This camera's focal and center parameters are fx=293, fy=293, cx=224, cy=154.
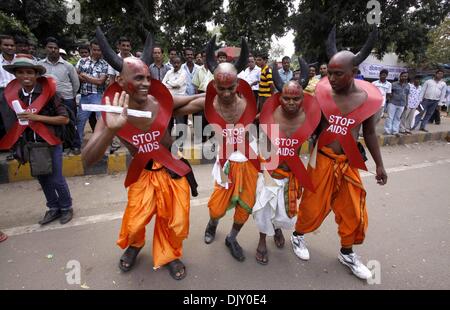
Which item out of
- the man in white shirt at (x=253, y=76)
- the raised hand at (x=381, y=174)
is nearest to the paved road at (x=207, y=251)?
the raised hand at (x=381, y=174)

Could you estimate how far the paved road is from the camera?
247cm

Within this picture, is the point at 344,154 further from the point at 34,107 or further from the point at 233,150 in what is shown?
the point at 34,107

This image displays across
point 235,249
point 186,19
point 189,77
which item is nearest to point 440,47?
point 186,19

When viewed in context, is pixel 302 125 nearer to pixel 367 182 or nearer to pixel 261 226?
pixel 261 226

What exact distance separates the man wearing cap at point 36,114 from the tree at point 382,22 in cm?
955

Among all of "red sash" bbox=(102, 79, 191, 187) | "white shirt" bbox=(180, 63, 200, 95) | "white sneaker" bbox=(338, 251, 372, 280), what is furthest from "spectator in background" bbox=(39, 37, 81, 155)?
"white sneaker" bbox=(338, 251, 372, 280)

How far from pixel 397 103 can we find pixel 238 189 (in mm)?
6909

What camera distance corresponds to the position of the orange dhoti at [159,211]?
7.54ft

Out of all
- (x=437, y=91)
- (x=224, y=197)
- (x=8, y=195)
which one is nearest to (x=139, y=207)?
(x=224, y=197)

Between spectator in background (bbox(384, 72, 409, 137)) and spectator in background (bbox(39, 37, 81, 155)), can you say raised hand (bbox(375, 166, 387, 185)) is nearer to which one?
spectator in background (bbox(39, 37, 81, 155))

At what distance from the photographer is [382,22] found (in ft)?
33.0

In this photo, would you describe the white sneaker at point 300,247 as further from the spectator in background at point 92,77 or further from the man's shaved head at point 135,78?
the spectator in background at point 92,77

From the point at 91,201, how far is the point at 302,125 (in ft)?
9.56

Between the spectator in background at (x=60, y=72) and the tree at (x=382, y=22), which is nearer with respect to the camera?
the spectator in background at (x=60, y=72)
